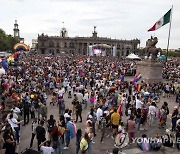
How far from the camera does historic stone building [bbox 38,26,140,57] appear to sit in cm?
12675

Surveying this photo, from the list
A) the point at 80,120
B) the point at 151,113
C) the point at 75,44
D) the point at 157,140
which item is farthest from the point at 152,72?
the point at 75,44

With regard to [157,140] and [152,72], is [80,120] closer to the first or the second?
[157,140]

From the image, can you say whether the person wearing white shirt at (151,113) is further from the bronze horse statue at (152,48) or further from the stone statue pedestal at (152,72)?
the bronze horse statue at (152,48)

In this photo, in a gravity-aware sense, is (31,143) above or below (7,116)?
below

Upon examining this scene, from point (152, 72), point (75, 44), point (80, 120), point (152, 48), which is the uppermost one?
point (75, 44)

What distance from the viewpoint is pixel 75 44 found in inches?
5148

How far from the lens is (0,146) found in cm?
833

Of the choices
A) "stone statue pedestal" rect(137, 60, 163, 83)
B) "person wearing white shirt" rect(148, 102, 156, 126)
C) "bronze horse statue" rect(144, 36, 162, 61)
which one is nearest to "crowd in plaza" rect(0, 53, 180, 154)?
"person wearing white shirt" rect(148, 102, 156, 126)

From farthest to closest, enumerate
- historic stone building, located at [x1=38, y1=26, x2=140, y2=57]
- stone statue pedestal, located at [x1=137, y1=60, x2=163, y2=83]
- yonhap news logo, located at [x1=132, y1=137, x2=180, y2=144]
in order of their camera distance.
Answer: historic stone building, located at [x1=38, y1=26, x2=140, y2=57], stone statue pedestal, located at [x1=137, y1=60, x2=163, y2=83], yonhap news logo, located at [x1=132, y1=137, x2=180, y2=144]

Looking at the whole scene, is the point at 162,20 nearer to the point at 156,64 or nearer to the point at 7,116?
the point at 156,64

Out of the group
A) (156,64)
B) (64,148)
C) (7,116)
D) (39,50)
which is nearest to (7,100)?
(7,116)

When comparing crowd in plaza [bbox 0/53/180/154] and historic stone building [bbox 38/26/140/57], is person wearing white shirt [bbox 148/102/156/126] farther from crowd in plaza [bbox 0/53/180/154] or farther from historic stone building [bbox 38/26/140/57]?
historic stone building [bbox 38/26/140/57]

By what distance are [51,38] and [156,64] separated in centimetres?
10491

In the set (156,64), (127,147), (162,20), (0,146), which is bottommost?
(127,147)
